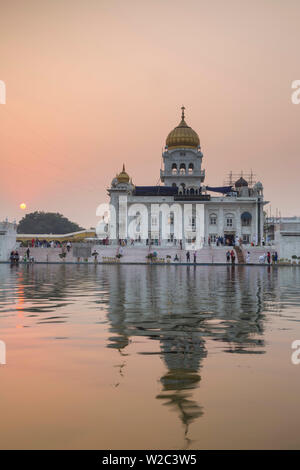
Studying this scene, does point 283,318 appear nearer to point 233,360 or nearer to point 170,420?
point 233,360

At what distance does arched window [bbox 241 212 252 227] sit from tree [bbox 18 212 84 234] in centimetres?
5077

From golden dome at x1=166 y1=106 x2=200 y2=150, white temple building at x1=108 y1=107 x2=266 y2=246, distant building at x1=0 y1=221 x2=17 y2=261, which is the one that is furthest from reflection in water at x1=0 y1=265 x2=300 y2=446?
golden dome at x1=166 y1=106 x2=200 y2=150

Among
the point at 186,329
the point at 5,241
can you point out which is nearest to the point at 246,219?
the point at 5,241

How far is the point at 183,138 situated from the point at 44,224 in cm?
4335

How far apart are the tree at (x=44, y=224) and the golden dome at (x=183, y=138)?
40.0m

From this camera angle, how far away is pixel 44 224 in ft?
368

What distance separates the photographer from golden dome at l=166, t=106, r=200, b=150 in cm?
8275

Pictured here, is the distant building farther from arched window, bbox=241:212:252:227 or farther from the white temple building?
arched window, bbox=241:212:252:227

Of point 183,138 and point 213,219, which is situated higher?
point 183,138

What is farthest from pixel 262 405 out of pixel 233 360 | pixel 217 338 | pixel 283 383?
pixel 217 338

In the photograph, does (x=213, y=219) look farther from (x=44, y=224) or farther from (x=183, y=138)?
(x=44, y=224)

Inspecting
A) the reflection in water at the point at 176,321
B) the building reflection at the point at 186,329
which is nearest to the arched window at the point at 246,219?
the reflection in water at the point at 176,321

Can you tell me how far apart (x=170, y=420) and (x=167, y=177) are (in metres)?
79.7

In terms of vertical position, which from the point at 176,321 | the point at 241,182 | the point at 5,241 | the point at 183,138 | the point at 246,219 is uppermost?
the point at 183,138
